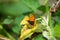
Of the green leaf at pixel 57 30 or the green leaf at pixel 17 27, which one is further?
the green leaf at pixel 17 27

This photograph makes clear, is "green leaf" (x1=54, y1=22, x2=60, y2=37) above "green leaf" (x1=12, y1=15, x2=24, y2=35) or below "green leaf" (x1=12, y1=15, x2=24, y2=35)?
below

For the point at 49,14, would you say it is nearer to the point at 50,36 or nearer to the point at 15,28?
the point at 50,36

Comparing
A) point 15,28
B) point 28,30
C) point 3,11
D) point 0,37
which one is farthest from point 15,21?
point 3,11

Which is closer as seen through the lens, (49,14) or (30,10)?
(49,14)

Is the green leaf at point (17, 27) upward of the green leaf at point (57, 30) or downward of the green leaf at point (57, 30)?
upward

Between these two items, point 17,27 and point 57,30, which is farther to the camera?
point 17,27

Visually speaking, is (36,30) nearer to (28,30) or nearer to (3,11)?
(28,30)

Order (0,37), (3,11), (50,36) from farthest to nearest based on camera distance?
1. (3,11)
2. (0,37)
3. (50,36)

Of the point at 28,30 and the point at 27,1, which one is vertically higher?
the point at 27,1

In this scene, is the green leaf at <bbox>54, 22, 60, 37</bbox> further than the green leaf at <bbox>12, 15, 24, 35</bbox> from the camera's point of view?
No

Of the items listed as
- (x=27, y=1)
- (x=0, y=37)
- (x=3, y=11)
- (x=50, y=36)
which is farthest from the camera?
(x=3, y=11)

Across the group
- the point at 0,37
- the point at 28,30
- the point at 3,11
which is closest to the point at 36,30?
the point at 28,30
